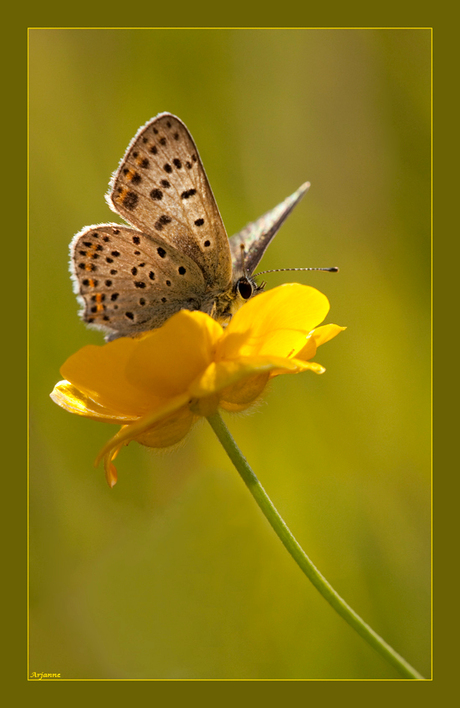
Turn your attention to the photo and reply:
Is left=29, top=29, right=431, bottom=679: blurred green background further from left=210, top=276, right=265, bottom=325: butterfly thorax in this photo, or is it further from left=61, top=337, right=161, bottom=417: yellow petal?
left=61, top=337, right=161, bottom=417: yellow petal

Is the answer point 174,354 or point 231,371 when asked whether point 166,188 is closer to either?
point 174,354

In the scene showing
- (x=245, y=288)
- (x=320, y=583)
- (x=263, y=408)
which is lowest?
(x=320, y=583)

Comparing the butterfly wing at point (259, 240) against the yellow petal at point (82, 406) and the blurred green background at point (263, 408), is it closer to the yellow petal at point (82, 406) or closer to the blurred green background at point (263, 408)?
the yellow petal at point (82, 406)

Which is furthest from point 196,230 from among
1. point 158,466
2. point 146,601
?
point 146,601

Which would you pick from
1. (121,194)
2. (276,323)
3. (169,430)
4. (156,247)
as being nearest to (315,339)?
(276,323)

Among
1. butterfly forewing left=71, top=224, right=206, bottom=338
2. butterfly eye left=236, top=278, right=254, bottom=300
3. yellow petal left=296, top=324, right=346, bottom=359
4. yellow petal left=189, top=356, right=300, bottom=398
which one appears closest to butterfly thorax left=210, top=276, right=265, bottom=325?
butterfly eye left=236, top=278, right=254, bottom=300

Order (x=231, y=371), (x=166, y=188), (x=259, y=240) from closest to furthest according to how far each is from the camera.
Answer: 1. (x=231, y=371)
2. (x=166, y=188)
3. (x=259, y=240)
